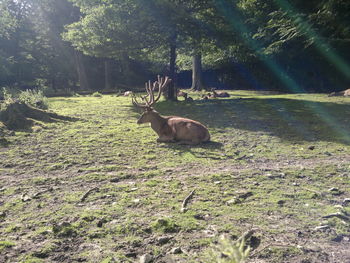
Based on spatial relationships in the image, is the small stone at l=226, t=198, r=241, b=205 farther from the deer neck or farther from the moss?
the deer neck

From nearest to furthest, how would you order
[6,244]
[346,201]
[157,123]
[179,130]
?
1. [6,244]
2. [346,201]
3. [179,130]
4. [157,123]

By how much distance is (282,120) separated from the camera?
970 centimetres

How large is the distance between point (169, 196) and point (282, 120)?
6764 mm

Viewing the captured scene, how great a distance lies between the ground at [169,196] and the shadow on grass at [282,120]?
136 millimetres

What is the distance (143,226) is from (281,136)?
5.22m

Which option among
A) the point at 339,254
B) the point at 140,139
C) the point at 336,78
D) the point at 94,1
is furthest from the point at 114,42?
the point at 336,78

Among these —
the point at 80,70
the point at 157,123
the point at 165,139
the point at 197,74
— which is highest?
the point at 80,70

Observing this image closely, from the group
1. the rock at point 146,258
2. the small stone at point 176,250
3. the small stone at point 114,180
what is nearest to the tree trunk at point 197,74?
the small stone at point 114,180

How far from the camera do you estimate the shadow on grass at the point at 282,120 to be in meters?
7.57

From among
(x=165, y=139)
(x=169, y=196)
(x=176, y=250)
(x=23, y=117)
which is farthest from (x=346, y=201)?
(x=23, y=117)

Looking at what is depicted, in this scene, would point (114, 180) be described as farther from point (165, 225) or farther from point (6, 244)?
point (6, 244)

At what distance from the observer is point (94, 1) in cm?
1461

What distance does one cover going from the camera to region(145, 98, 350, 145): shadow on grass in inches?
298

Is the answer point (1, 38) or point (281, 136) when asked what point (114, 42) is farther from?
point (1, 38)
